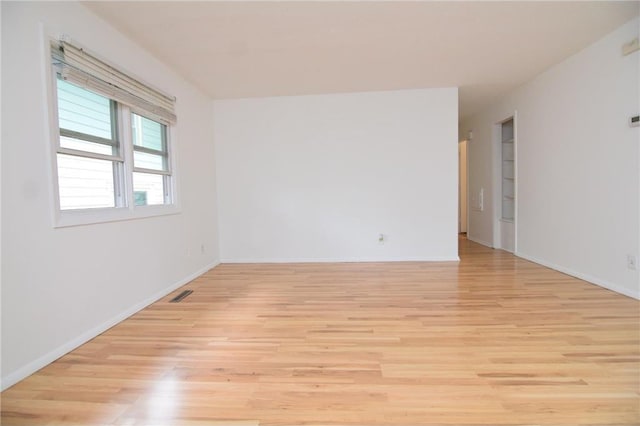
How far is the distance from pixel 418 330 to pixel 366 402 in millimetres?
944

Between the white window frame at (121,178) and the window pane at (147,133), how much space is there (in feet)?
0.27

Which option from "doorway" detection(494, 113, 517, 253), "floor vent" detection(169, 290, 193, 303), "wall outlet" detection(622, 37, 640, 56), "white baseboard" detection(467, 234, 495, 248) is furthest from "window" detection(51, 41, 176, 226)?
"white baseboard" detection(467, 234, 495, 248)

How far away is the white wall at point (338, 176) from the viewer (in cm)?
454

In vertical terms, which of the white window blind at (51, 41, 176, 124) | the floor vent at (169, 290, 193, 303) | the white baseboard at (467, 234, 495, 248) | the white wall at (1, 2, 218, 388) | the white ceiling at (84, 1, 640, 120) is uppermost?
the white ceiling at (84, 1, 640, 120)

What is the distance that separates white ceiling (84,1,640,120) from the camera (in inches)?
96.7

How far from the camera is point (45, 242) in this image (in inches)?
75.0

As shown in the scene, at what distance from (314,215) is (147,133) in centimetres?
255

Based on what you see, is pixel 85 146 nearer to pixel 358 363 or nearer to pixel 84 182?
pixel 84 182

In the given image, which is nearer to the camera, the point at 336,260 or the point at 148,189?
the point at 148,189

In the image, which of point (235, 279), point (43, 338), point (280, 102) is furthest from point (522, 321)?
point (280, 102)

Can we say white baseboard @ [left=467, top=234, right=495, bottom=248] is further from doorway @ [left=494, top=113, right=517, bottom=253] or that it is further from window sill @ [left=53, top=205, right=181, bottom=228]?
window sill @ [left=53, top=205, right=181, bottom=228]

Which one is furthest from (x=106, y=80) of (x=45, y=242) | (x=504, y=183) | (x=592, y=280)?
(x=504, y=183)

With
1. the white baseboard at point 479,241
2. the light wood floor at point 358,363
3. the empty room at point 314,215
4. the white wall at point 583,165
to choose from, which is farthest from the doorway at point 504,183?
the light wood floor at point 358,363

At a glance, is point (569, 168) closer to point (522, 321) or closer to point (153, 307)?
point (522, 321)
